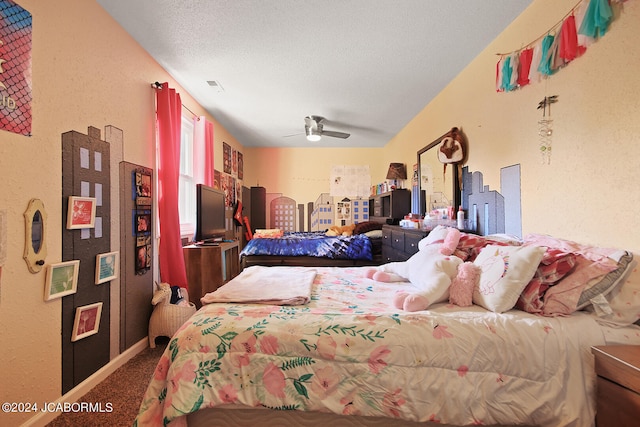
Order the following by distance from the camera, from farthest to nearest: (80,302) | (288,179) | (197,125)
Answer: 1. (288,179)
2. (197,125)
3. (80,302)

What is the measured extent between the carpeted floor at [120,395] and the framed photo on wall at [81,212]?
1.04 metres

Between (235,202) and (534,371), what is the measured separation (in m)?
4.61

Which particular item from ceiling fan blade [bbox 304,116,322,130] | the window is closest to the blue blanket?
the window

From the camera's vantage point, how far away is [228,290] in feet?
5.24

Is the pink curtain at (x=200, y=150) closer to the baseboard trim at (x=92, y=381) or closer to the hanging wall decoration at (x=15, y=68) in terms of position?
the baseboard trim at (x=92, y=381)

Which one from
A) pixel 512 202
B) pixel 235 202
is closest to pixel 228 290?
pixel 512 202

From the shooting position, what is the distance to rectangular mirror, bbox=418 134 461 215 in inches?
113

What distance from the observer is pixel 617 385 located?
3.24 ft

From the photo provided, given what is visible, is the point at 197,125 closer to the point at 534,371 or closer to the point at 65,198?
the point at 65,198

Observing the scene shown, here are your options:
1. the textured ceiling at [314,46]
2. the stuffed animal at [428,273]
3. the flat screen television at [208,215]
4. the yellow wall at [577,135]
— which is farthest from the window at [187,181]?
the yellow wall at [577,135]

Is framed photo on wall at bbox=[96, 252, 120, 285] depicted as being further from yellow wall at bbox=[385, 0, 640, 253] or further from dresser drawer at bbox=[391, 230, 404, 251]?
yellow wall at bbox=[385, 0, 640, 253]

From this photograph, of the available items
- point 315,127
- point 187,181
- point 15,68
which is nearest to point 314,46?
point 315,127

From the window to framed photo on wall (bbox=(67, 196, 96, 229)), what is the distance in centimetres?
154

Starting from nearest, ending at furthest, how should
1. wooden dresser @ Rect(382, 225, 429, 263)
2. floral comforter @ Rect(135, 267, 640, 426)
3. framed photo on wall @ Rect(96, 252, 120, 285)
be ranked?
floral comforter @ Rect(135, 267, 640, 426) → framed photo on wall @ Rect(96, 252, 120, 285) → wooden dresser @ Rect(382, 225, 429, 263)
